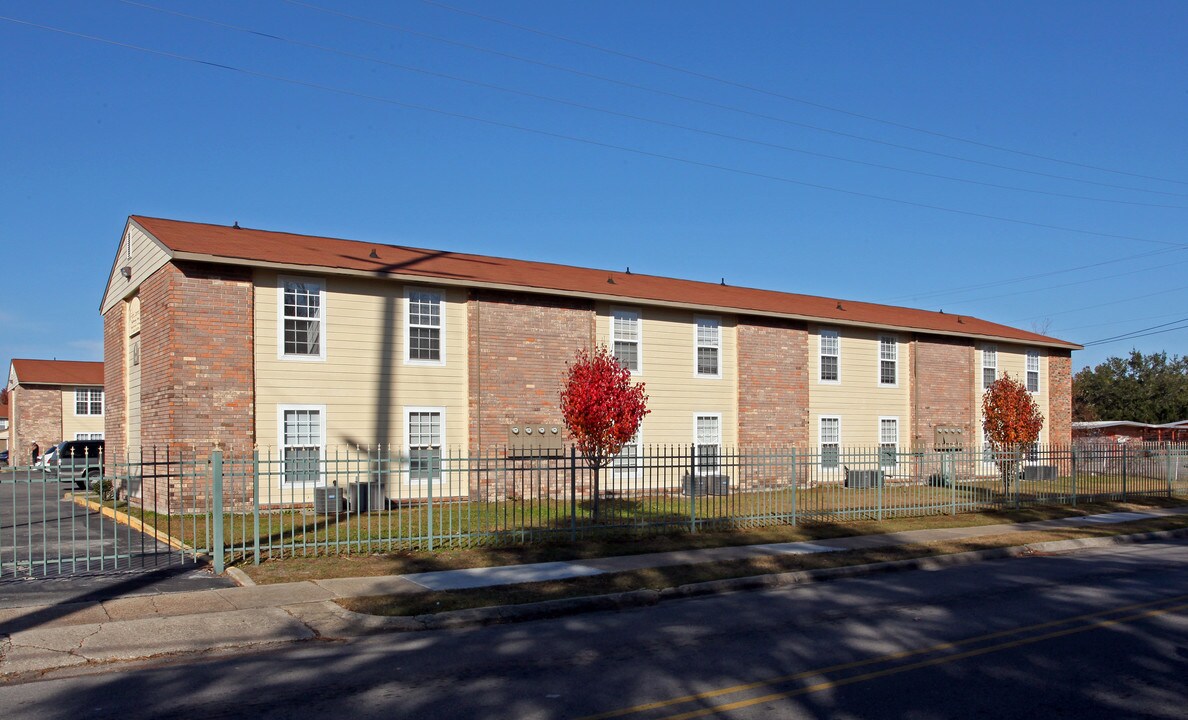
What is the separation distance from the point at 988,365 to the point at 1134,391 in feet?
144

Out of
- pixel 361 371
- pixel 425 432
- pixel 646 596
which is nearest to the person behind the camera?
pixel 646 596

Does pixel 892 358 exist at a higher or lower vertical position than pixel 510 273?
lower

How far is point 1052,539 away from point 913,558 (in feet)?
15.6

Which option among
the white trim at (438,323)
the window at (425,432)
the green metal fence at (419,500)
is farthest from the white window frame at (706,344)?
the window at (425,432)

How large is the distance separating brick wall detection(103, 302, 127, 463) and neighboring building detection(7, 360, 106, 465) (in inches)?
1109

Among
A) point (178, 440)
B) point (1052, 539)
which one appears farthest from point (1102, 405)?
point (178, 440)

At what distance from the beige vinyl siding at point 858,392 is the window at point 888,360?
12 cm

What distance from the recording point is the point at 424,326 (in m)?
23.7

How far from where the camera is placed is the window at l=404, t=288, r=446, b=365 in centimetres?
2353

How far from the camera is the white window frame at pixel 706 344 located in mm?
28828

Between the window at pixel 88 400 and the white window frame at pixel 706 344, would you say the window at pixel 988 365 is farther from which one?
the window at pixel 88 400

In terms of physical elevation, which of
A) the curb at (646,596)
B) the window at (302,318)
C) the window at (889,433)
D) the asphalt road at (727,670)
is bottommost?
the curb at (646,596)

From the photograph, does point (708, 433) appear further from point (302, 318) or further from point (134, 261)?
point (134, 261)

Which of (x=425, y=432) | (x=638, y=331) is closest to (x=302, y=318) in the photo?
(x=425, y=432)
